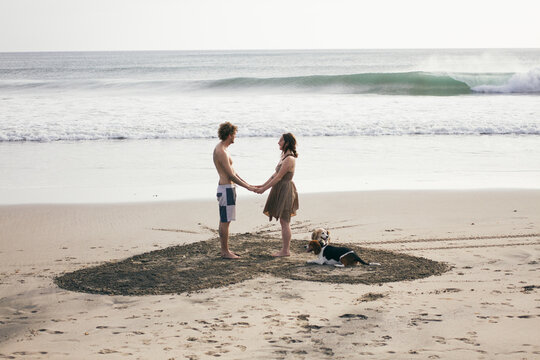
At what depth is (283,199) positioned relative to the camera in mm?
6793

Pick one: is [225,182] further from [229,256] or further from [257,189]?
[229,256]

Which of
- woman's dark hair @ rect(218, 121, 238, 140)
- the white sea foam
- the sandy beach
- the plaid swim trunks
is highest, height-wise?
the white sea foam

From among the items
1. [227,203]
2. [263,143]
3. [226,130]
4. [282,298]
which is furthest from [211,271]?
[263,143]

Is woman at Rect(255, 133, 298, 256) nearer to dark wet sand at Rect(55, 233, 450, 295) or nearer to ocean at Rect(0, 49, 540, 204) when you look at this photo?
dark wet sand at Rect(55, 233, 450, 295)

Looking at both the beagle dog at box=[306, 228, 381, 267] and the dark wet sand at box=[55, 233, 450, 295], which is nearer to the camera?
the dark wet sand at box=[55, 233, 450, 295]

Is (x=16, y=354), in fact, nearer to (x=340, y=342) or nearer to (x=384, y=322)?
(x=340, y=342)

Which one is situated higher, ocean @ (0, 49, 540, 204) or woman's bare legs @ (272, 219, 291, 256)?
ocean @ (0, 49, 540, 204)

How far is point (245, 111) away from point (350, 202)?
14.9 meters

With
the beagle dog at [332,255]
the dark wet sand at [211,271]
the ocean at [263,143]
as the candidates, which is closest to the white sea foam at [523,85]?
the ocean at [263,143]

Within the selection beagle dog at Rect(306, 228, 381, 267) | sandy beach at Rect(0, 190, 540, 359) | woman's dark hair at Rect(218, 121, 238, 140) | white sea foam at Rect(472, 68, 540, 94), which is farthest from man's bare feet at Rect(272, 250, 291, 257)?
white sea foam at Rect(472, 68, 540, 94)

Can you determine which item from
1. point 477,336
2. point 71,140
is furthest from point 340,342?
point 71,140

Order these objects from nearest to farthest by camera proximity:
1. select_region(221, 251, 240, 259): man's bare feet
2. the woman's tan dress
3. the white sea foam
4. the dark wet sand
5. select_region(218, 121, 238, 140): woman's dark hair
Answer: the dark wet sand < select_region(218, 121, 238, 140): woman's dark hair < select_region(221, 251, 240, 259): man's bare feet < the woman's tan dress < the white sea foam

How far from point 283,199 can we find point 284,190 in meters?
0.10

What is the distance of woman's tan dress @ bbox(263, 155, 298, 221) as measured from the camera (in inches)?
268
